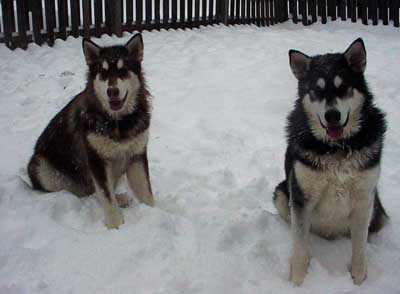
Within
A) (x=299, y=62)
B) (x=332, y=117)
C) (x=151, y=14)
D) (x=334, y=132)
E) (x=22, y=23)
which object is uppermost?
(x=151, y=14)

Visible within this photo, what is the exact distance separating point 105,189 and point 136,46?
4.08 feet

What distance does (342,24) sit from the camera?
37.1 ft

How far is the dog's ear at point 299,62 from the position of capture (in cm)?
294

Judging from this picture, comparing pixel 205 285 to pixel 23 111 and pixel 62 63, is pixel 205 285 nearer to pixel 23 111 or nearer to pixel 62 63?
pixel 23 111

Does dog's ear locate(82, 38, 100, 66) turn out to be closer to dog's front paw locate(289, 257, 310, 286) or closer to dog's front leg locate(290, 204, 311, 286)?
dog's front leg locate(290, 204, 311, 286)

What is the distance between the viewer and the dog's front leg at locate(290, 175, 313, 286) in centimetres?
292

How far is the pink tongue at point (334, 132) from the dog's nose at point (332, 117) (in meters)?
0.06

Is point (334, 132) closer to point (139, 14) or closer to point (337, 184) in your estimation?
point (337, 184)

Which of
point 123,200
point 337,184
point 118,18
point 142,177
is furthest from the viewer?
point 118,18

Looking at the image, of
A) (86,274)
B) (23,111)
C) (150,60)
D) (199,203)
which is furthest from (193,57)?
(86,274)

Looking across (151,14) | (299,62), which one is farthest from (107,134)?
(151,14)

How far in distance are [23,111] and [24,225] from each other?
9.76ft

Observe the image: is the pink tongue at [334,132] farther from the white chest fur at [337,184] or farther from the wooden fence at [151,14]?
the wooden fence at [151,14]

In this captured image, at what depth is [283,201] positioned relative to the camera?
11.4ft
